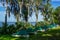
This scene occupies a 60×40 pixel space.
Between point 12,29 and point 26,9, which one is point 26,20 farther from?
→ point 12,29

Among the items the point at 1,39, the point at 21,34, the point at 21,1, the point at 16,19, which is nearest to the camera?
the point at 1,39

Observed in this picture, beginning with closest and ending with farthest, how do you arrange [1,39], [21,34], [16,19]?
[1,39] < [21,34] < [16,19]

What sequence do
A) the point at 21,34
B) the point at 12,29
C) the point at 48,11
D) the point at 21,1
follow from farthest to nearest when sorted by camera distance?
1. the point at 48,11
2. the point at 21,1
3. the point at 12,29
4. the point at 21,34

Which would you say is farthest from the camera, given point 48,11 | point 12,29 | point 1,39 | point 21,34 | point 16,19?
point 48,11

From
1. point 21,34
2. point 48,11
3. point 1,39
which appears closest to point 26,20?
point 21,34

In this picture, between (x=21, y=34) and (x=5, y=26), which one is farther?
(x=5, y=26)

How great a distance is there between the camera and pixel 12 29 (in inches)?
1123

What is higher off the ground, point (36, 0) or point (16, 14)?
point (36, 0)

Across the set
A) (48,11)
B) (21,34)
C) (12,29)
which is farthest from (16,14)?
(48,11)

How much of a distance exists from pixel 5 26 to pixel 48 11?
30.6 m

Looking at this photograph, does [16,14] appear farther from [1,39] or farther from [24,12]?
[1,39]

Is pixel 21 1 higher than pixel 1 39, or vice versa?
pixel 21 1

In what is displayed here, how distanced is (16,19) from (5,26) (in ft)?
14.7

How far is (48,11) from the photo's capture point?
5834cm
